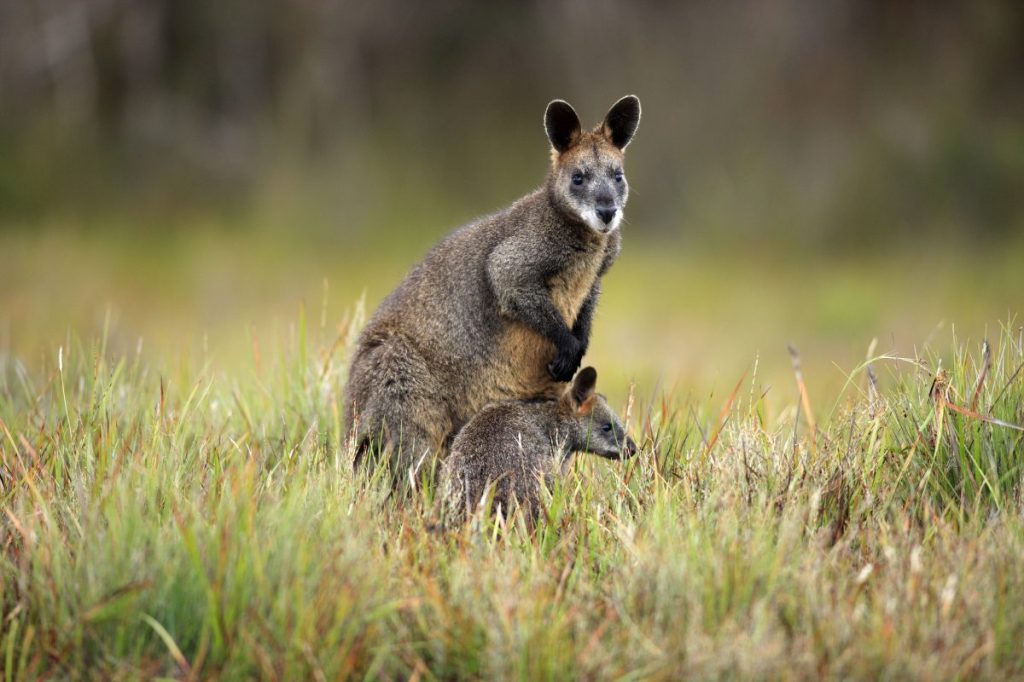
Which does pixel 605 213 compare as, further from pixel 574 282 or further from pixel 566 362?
pixel 566 362

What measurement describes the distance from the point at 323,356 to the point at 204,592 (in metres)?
3.29

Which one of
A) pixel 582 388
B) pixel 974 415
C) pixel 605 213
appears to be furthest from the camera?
pixel 582 388

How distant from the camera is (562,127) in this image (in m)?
6.26

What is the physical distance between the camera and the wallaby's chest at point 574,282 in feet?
19.9

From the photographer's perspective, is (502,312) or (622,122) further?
(622,122)

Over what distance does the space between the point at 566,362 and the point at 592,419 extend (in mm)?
341

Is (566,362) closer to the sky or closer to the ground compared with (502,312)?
closer to the ground

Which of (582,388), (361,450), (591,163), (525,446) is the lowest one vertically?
(361,450)

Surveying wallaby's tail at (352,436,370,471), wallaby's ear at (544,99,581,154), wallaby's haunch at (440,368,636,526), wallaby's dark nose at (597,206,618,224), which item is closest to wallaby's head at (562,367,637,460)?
wallaby's haunch at (440,368,636,526)

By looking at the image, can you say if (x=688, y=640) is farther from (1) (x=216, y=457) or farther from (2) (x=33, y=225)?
(2) (x=33, y=225)

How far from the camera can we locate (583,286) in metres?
6.16

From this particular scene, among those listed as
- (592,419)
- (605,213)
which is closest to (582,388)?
(592,419)

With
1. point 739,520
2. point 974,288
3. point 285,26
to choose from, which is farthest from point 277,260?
point 739,520

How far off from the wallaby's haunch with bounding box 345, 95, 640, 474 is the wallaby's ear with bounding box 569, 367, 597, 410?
0.18 ft
